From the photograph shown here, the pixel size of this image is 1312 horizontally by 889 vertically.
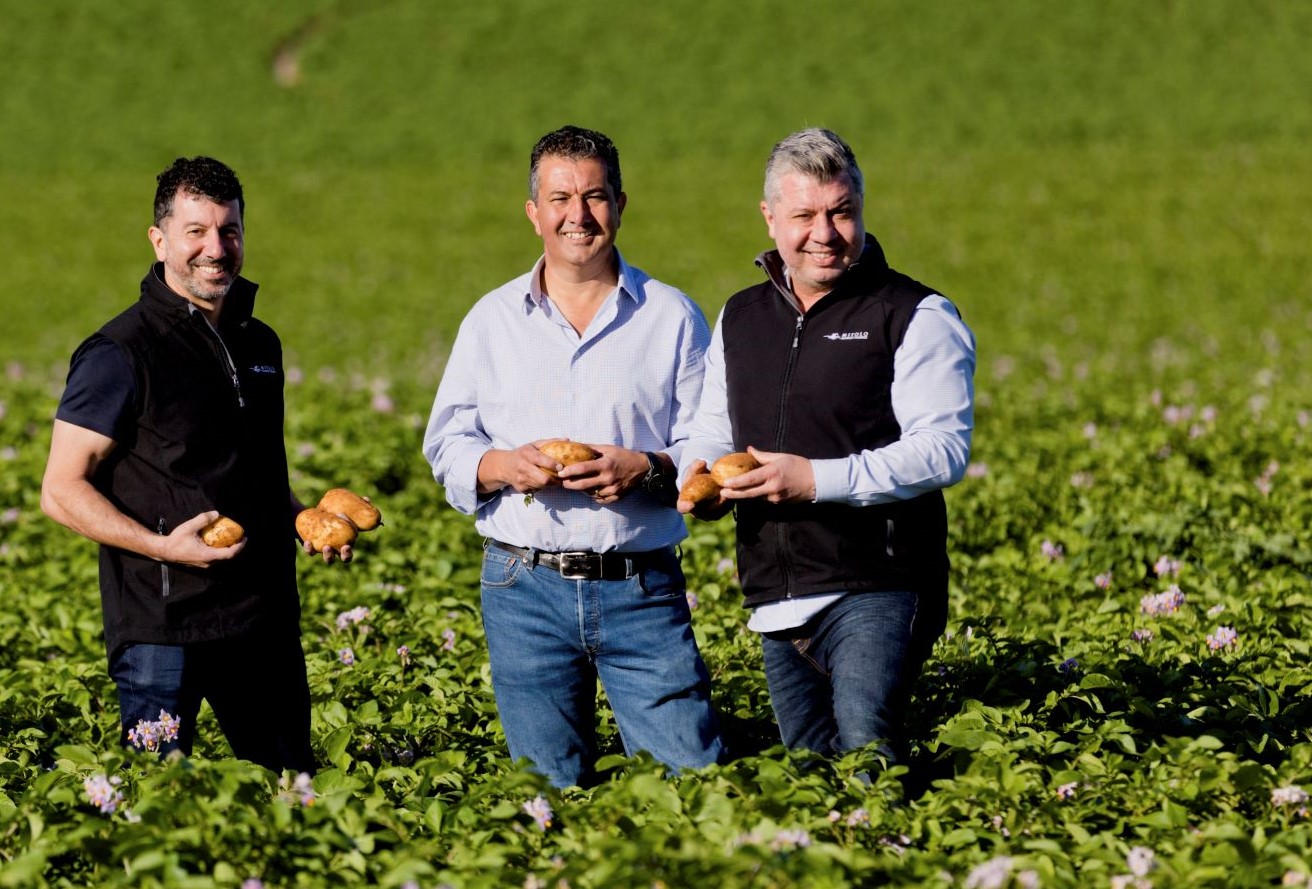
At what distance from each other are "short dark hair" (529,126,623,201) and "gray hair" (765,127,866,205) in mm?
436

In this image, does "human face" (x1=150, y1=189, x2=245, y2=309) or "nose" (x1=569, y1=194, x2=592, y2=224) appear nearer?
"nose" (x1=569, y1=194, x2=592, y2=224)

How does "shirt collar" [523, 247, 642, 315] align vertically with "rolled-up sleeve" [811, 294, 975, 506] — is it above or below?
above

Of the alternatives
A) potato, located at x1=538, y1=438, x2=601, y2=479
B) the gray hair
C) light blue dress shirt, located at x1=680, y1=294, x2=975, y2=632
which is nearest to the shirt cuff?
light blue dress shirt, located at x1=680, y1=294, x2=975, y2=632

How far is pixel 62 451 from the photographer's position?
14.3 ft

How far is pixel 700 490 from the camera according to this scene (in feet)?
13.6

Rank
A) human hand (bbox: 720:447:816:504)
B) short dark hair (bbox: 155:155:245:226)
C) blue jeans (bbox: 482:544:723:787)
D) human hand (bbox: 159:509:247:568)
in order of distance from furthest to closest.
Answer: short dark hair (bbox: 155:155:245:226) < blue jeans (bbox: 482:544:723:787) < human hand (bbox: 159:509:247:568) < human hand (bbox: 720:447:816:504)

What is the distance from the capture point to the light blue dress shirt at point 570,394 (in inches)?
174

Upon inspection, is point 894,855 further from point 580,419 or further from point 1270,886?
point 580,419

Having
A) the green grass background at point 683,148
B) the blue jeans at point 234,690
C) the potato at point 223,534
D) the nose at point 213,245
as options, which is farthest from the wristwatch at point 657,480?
the green grass background at point 683,148

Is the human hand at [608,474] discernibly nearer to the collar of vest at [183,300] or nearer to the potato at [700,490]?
the potato at [700,490]

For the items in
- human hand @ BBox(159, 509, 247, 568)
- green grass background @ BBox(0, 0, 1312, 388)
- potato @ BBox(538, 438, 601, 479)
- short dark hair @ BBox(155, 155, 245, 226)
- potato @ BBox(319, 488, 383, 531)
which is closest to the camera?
potato @ BBox(538, 438, 601, 479)

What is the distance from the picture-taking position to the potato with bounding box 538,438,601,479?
4.18 metres

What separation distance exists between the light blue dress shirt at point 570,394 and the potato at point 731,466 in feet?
1.25

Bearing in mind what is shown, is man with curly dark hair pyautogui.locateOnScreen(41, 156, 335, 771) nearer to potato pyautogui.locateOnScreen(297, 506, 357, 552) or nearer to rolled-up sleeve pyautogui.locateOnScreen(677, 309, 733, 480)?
potato pyautogui.locateOnScreen(297, 506, 357, 552)
